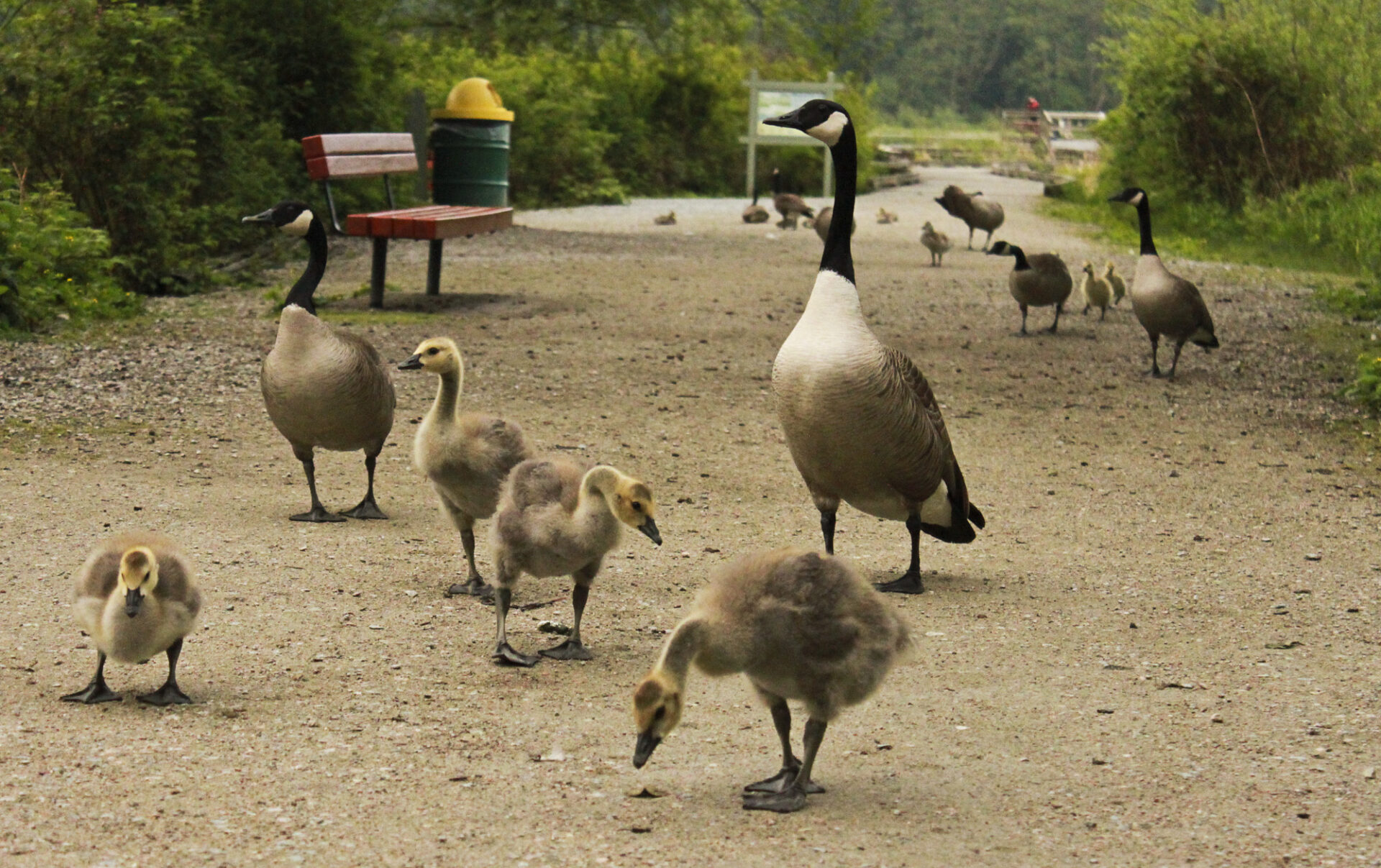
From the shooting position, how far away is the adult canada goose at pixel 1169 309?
11.5 meters

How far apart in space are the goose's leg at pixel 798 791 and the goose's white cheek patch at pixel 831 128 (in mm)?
3297

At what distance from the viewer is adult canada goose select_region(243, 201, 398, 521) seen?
23.1 ft

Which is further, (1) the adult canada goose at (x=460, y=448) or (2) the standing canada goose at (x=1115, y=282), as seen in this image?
(2) the standing canada goose at (x=1115, y=282)

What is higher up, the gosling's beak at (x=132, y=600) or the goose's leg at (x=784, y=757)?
the gosling's beak at (x=132, y=600)

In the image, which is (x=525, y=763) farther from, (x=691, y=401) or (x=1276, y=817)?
(x=691, y=401)

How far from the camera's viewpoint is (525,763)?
14.6 ft

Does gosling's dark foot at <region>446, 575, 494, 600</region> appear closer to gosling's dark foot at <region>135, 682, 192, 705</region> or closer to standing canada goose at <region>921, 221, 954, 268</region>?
gosling's dark foot at <region>135, 682, 192, 705</region>

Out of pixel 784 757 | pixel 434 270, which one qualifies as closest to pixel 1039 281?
pixel 434 270

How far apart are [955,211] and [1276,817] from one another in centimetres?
1692

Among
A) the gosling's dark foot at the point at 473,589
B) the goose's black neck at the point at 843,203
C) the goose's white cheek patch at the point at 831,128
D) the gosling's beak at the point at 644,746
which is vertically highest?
the goose's white cheek patch at the point at 831,128

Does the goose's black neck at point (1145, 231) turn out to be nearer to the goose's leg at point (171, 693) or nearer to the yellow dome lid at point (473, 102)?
the yellow dome lid at point (473, 102)

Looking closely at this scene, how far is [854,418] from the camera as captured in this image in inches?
238

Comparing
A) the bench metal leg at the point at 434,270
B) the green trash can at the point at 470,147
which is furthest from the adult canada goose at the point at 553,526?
the green trash can at the point at 470,147

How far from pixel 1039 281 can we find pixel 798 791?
10.0 meters
